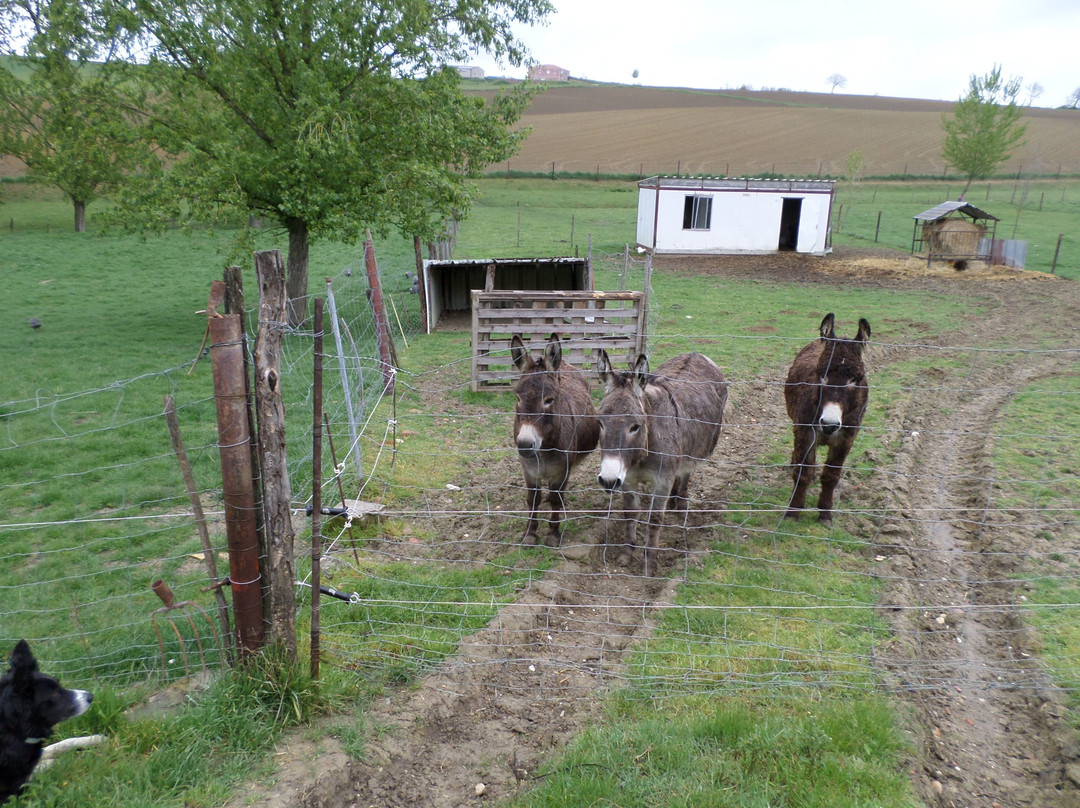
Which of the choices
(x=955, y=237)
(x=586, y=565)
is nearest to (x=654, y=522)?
(x=586, y=565)

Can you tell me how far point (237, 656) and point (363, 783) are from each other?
1075 millimetres

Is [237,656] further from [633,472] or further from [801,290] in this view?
A: [801,290]

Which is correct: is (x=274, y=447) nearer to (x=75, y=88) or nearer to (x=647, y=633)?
(x=647, y=633)

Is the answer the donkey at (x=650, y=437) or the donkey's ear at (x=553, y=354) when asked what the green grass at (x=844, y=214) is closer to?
the donkey at (x=650, y=437)

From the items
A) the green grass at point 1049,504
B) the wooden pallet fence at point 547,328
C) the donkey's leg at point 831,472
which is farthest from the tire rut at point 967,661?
the wooden pallet fence at point 547,328

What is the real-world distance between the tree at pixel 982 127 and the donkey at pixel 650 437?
39728 millimetres

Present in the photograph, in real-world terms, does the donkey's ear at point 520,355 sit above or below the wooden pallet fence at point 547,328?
above

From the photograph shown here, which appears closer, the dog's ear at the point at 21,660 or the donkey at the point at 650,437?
the dog's ear at the point at 21,660

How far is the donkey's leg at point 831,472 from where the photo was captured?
6746 millimetres

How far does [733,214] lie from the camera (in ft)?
91.4

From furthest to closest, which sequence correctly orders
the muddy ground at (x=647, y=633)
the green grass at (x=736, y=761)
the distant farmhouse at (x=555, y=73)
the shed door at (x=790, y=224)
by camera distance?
the distant farmhouse at (x=555, y=73) < the shed door at (x=790, y=224) < the muddy ground at (x=647, y=633) < the green grass at (x=736, y=761)

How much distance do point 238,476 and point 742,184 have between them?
89.6ft

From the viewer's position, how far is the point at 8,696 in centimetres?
336

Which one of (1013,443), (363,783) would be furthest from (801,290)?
(363,783)
